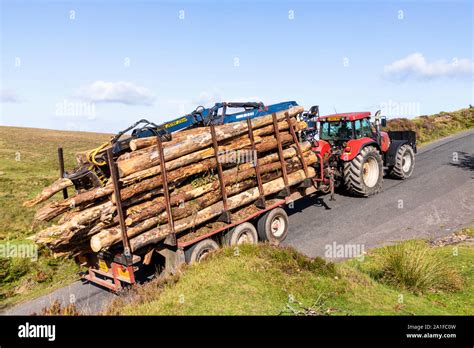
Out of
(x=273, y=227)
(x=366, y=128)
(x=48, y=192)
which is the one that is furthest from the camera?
(x=366, y=128)

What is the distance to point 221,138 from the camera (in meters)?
9.15

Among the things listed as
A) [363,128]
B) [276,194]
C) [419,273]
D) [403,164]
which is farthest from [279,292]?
[403,164]

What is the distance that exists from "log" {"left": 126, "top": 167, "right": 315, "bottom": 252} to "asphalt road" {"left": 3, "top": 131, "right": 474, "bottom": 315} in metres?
1.64

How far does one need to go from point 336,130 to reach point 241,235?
7.00m

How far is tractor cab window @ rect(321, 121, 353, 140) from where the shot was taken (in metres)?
14.1

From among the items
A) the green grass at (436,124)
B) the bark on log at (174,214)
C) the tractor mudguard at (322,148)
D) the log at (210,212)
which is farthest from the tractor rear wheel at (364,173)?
the green grass at (436,124)

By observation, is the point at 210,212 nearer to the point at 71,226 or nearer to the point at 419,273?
the point at 71,226

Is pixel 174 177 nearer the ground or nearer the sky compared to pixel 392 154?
nearer the sky

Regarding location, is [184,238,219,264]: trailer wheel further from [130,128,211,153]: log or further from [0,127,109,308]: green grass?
[0,127,109,308]: green grass

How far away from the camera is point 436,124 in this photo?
100ft

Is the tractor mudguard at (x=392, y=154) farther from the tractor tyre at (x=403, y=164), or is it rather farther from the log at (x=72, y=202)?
the log at (x=72, y=202)

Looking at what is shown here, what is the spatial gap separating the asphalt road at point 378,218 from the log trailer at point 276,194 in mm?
494

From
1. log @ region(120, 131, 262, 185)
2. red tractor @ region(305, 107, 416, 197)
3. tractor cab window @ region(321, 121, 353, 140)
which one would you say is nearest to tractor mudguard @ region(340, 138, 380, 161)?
red tractor @ region(305, 107, 416, 197)
